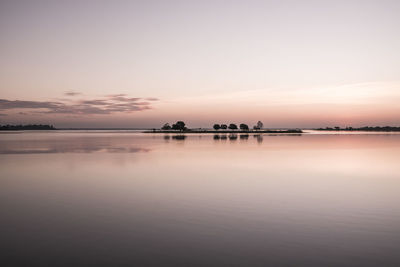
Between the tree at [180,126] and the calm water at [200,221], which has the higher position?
the tree at [180,126]

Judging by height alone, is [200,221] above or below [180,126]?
below

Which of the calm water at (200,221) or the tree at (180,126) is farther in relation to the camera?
the tree at (180,126)

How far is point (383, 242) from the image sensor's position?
8.60 metres

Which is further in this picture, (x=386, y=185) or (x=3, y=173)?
(x=3, y=173)

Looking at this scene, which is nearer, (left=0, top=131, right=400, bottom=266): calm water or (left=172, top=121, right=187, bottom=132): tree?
(left=0, top=131, right=400, bottom=266): calm water

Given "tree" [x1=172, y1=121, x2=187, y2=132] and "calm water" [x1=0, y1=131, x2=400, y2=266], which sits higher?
"tree" [x1=172, y1=121, x2=187, y2=132]

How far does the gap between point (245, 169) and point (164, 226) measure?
1533 centimetres

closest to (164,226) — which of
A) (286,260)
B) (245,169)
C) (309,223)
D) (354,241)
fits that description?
(286,260)

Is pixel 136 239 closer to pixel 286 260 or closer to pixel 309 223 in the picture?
pixel 286 260

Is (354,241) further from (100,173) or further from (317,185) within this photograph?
(100,173)

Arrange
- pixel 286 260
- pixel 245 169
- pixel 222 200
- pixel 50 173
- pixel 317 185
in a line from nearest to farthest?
pixel 286 260 < pixel 222 200 < pixel 317 185 < pixel 50 173 < pixel 245 169

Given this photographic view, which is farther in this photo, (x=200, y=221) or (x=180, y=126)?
(x=180, y=126)

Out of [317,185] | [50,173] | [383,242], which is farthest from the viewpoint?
[50,173]

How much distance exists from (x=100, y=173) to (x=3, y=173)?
279 inches
